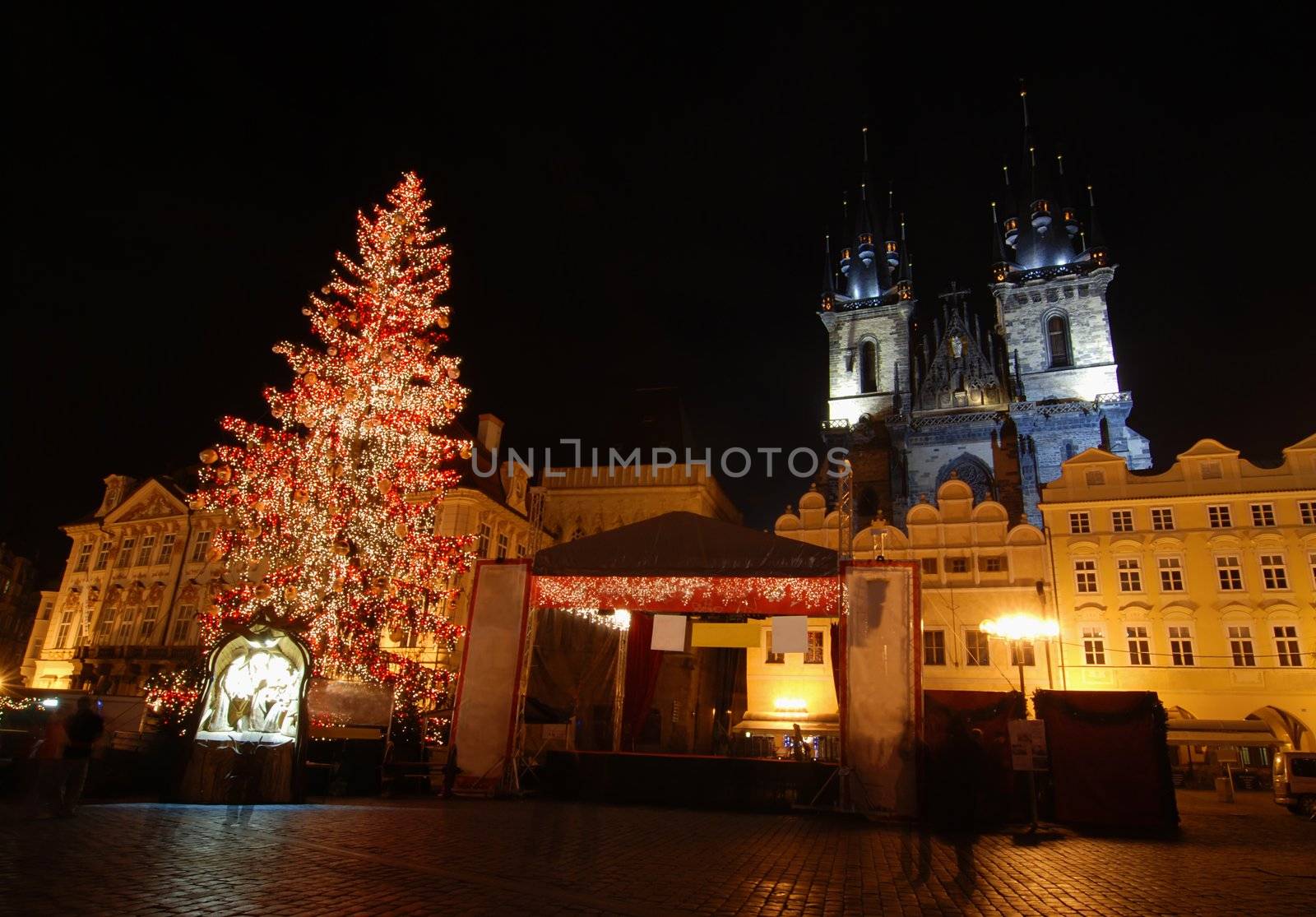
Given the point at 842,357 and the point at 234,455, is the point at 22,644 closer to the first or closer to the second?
the point at 234,455

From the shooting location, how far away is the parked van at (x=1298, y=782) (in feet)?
55.2

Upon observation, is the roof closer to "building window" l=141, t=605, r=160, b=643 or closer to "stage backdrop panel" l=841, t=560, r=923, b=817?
"stage backdrop panel" l=841, t=560, r=923, b=817

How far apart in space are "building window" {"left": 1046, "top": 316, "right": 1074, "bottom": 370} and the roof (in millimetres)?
32701

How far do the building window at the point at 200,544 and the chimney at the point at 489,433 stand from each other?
11867mm

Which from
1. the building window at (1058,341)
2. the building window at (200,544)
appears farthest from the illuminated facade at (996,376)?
the building window at (200,544)

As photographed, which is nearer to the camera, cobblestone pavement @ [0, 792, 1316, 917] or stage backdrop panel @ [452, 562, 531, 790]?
cobblestone pavement @ [0, 792, 1316, 917]

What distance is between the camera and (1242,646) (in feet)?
80.7

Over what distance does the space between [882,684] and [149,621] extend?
3266 centimetres

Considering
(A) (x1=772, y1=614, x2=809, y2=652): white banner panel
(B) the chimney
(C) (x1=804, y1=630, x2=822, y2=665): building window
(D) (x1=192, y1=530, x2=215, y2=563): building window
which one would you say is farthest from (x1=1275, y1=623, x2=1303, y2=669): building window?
(D) (x1=192, y1=530, x2=215, y2=563): building window

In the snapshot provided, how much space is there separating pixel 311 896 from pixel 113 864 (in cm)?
196

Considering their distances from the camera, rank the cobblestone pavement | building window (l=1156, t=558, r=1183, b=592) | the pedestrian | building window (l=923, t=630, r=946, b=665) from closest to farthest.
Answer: the cobblestone pavement
the pedestrian
building window (l=1156, t=558, r=1183, b=592)
building window (l=923, t=630, r=946, b=665)

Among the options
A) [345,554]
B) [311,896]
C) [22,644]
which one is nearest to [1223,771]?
[345,554]

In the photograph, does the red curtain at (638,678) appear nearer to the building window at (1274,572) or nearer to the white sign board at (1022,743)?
the white sign board at (1022,743)

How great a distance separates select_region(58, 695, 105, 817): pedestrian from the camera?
28.3 feet
